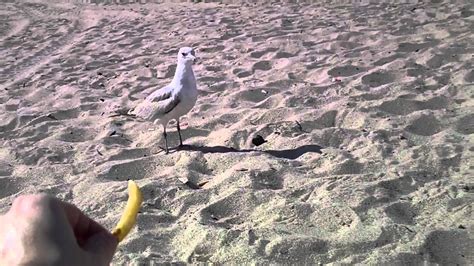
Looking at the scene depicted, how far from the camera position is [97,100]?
226 inches

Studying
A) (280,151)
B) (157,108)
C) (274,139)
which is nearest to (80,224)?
(280,151)

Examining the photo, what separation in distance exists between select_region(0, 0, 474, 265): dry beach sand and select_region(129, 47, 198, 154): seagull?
217 millimetres

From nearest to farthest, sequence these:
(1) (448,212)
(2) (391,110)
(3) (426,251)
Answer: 1. (3) (426,251)
2. (1) (448,212)
3. (2) (391,110)

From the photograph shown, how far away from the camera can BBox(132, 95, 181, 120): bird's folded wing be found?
14.5ft

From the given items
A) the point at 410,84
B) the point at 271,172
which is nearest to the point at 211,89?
the point at 410,84

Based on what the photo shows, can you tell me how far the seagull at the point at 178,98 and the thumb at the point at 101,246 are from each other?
330 centimetres

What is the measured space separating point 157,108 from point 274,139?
897 mm

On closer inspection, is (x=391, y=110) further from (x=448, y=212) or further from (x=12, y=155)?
(x=12, y=155)

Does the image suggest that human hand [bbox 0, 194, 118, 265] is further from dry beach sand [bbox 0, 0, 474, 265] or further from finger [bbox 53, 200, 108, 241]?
dry beach sand [bbox 0, 0, 474, 265]

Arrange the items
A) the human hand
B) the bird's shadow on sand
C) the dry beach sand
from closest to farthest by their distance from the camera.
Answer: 1. the human hand
2. the dry beach sand
3. the bird's shadow on sand

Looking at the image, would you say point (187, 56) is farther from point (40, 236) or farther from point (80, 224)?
point (40, 236)

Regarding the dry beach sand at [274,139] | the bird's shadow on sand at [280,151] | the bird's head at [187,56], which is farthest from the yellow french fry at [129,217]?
the bird's head at [187,56]

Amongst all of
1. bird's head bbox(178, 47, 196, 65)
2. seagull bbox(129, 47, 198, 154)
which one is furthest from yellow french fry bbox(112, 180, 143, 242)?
bird's head bbox(178, 47, 196, 65)

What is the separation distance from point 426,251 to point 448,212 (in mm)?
411
